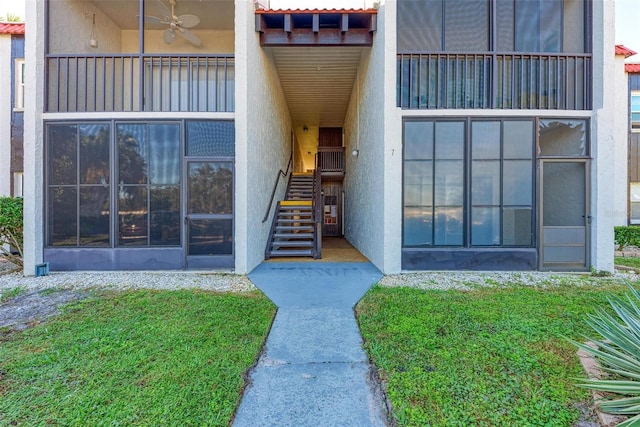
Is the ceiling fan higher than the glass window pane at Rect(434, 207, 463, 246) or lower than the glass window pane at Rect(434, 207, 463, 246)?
higher

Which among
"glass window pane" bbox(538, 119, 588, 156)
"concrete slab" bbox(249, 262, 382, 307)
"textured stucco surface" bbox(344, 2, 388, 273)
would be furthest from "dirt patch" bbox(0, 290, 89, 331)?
"glass window pane" bbox(538, 119, 588, 156)

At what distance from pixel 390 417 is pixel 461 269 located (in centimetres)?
465

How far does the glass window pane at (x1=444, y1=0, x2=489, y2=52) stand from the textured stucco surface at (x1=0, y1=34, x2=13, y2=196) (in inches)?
449

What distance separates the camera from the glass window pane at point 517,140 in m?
6.11

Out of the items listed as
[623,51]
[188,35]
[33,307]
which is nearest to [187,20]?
[188,35]

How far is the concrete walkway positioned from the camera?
2.17 meters

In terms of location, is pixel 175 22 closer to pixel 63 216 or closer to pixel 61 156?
pixel 61 156

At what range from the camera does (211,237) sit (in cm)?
605

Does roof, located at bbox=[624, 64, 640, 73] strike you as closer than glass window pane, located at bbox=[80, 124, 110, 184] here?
No

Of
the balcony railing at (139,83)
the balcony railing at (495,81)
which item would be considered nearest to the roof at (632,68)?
the balcony railing at (495,81)

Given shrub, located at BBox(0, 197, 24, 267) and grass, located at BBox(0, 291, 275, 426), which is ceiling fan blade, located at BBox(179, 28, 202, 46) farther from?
grass, located at BBox(0, 291, 275, 426)

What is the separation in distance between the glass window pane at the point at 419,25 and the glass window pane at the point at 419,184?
2.48 meters

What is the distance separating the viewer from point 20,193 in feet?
27.3

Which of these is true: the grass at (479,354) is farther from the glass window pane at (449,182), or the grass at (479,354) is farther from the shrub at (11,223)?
the shrub at (11,223)
